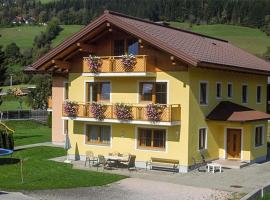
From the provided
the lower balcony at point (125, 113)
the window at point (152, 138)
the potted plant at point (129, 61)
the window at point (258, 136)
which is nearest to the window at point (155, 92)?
the lower balcony at point (125, 113)

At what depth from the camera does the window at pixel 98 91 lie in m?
30.8

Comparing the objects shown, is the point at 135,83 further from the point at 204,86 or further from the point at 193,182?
the point at 193,182

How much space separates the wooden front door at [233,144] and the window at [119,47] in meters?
7.94

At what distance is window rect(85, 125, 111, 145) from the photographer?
3092 cm

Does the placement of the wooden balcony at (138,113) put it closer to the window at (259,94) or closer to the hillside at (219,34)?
the window at (259,94)

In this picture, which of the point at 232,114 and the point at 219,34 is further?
the point at 219,34

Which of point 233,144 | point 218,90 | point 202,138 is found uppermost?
point 218,90

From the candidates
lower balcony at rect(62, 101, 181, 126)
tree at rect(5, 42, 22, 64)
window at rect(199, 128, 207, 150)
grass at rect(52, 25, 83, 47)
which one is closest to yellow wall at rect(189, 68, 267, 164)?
window at rect(199, 128, 207, 150)

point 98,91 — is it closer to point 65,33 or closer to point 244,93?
point 244,93

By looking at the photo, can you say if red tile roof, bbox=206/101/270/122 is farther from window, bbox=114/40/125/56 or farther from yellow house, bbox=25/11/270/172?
window, bbox=114/40/125/56

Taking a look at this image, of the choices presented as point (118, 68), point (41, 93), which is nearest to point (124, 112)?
point (118, 68)

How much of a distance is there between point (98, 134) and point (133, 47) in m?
5.78

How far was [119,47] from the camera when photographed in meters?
30.5

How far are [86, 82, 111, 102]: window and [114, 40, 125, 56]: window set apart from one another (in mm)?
1921
